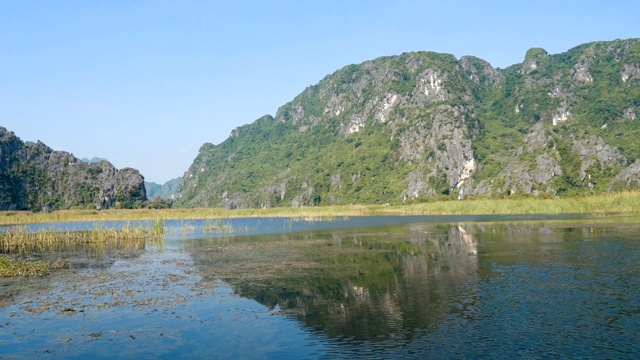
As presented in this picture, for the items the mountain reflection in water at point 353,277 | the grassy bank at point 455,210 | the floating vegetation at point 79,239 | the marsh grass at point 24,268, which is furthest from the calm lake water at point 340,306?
the grassy bank at point 455,210

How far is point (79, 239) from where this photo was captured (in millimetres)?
68062

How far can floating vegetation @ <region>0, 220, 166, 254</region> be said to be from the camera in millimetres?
60938

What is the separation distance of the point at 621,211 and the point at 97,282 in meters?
89.9

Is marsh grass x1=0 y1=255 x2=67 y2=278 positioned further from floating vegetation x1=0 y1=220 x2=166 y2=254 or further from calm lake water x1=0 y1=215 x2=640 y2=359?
floating vegetation x1=0 y1=220 x2=166 y2=254

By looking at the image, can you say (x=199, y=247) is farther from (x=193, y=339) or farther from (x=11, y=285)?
(x=193, y=339)

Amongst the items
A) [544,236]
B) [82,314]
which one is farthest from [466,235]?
[82,314]

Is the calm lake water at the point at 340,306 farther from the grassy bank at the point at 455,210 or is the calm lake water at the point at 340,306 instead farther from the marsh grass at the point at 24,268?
the grassy bank at the point at 455,210

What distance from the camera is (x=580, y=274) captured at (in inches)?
1262

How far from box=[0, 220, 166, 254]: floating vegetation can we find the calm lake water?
50.2ft

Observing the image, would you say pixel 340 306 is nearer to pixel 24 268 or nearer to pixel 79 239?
pixel 24 268

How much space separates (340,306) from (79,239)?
54.2m

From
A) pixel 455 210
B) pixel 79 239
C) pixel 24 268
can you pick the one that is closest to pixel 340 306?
pixel 24 268

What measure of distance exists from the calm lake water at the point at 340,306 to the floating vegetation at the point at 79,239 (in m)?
15.3

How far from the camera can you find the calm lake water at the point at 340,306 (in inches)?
752
